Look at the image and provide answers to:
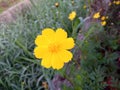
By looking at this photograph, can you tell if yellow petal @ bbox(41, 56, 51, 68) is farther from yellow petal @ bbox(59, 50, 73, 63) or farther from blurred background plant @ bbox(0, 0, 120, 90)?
blurred background plant @ bbox(0, 0, 120, 90)

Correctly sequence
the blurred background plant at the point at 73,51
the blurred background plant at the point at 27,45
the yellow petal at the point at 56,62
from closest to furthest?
1. the yellow petal at the point at 56,62
2. the blurred background plant at the point at 73,51
3. the blurred background plant at the point at 27,45

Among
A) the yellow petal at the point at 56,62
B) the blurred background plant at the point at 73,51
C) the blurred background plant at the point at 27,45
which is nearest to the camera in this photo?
the yellow petal at the point at 56,62

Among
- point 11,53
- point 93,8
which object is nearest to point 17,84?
point 11,53

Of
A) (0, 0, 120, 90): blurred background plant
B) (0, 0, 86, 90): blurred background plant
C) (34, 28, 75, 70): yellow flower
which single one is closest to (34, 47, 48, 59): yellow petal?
(34, 28, 75, 70): yellow flower

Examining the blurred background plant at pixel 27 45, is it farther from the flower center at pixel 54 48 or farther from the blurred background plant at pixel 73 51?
the flower center at pixel 54 48

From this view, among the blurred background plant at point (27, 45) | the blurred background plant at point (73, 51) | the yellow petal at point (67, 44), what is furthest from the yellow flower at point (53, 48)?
the blurred background plant at point (27, 45)

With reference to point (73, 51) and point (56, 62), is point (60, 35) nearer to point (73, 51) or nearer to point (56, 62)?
point (56, 62)

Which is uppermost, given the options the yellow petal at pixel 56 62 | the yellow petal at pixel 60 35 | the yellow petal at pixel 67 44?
the yellow petal at pixel 60 35
